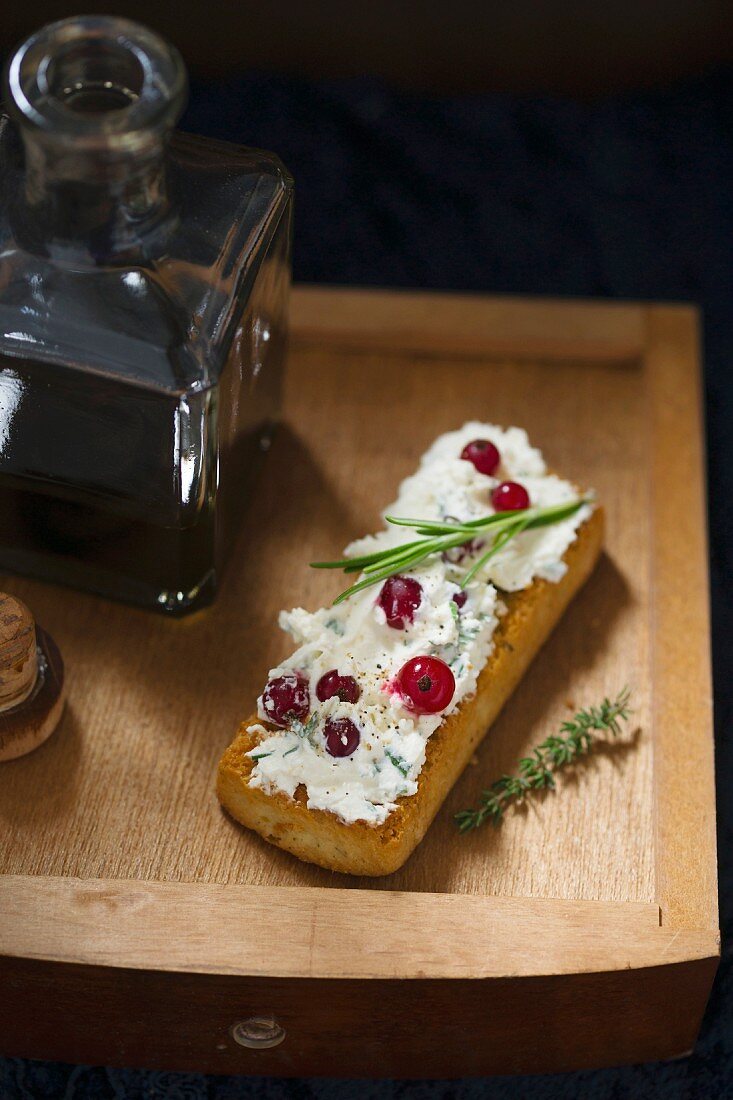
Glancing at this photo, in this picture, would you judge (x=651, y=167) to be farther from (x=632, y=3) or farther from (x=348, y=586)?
(x=348, y=586)

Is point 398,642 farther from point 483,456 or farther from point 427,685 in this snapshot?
point 483,456

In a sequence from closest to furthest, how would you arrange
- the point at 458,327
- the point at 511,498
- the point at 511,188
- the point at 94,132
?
1. the point at 94,132
2. the point at 511,498
3. the point at 458,327
4. the point at 511,188

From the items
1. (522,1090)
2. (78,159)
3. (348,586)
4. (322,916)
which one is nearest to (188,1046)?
(322,916)

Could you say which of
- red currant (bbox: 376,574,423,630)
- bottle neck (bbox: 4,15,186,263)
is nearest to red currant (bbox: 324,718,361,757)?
red currant (bbox: 376,574,423,630)

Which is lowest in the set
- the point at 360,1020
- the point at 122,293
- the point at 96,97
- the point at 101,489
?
the point at 360,1020

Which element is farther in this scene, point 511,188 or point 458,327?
point 511,188

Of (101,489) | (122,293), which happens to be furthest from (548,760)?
(122,293)

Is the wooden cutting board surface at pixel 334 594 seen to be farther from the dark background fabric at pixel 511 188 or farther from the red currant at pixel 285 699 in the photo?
the dark background fabric at pixel 511 188
